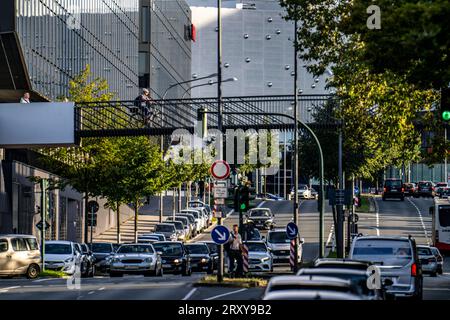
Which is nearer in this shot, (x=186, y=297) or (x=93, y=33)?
(x=186, y=297)

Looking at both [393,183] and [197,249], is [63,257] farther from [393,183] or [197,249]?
[393,183]

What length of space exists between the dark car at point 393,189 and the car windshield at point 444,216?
48.6 meters

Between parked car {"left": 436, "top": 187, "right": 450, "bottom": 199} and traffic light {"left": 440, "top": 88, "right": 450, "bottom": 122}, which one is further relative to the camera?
parked car {"left": 436, "top": 187, "right": 450, "bottom": 199}

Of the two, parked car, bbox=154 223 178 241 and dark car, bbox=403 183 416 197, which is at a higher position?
dark car, bbox=403 183 416 197

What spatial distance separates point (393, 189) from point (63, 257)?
7086cm

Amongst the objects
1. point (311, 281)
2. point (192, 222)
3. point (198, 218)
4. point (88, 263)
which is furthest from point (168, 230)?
point (311, 281)

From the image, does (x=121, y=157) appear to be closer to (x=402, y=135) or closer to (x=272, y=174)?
(x=402, y=135)

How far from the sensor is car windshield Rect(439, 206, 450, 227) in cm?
6400

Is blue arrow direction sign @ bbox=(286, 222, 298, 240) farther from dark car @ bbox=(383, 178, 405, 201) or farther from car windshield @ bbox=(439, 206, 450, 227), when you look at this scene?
dark car @ bbox=(383, 178, 405, 201)

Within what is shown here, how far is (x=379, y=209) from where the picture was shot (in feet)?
342

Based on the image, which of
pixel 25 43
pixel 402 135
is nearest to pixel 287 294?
pixel 402 135

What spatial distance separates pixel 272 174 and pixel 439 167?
154ft

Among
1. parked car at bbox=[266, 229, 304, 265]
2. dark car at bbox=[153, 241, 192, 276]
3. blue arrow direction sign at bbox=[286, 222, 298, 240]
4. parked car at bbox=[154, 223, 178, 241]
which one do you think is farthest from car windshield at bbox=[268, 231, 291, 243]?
blue arrow direction sign at bbox=[286, 222, 298, 240]

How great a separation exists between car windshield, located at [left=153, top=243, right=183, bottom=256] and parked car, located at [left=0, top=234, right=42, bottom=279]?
255 inches
